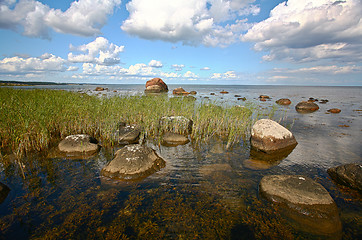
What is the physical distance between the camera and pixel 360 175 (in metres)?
5.94

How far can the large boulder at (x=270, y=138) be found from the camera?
948 centimetres

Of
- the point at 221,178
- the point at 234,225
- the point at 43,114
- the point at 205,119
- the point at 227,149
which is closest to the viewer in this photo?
the point at 234,225

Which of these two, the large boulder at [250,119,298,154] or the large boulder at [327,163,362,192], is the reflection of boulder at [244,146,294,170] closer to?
the large boulder at [250,119,298,154]

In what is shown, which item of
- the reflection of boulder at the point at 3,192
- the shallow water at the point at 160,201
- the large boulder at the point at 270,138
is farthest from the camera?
the large boulder at the point at 270,138

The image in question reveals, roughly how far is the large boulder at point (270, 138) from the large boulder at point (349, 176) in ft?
9.63

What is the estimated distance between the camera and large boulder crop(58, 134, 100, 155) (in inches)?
327

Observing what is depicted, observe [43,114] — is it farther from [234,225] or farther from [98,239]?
[234,225]

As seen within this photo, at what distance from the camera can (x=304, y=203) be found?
16.5 feet

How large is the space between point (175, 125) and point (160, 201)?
7159 mm

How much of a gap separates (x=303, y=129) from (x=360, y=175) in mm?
9803

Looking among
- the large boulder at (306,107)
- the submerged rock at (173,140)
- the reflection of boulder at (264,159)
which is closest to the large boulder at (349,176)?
the reflection of boulder at (264,159)

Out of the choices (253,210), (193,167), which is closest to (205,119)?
(193,167)

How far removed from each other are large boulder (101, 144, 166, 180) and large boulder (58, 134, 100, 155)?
2.26 metres

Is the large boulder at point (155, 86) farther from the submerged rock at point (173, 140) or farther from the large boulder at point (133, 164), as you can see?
Answer: the large boulder at point (133, 164)
